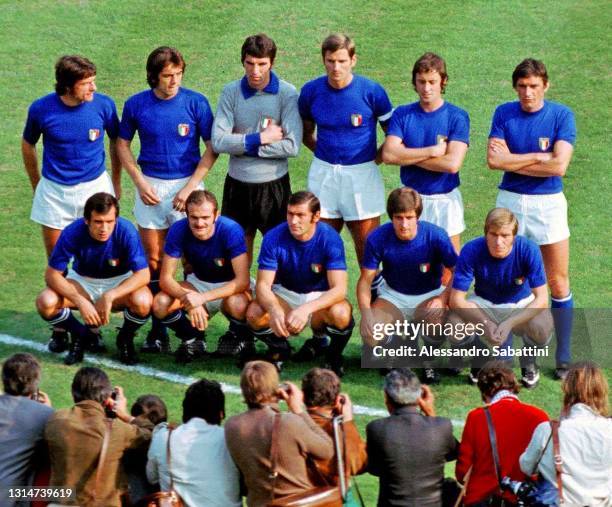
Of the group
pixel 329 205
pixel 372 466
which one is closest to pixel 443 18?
pixel 329 205

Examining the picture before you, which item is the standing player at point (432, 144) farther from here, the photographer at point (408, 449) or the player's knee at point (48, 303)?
the photographer at point (408, 449)

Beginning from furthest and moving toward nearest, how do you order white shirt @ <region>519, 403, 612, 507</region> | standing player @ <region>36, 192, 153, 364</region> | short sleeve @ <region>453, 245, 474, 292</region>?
standing player @ <region>36, 192, 153, 364</region>
short sleeve @ <region>453, 245, 474, 292</region>
white shirt @ <region>519, 403, 612, 507</region>

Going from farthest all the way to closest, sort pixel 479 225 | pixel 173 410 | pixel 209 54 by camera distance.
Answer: pixel 209 54
pixel 479 225
pixel 173 410

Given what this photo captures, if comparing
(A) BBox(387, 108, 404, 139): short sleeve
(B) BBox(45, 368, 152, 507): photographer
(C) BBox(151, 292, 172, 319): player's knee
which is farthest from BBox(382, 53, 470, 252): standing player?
(B) BBox(45, 368, 152, 507): photographer

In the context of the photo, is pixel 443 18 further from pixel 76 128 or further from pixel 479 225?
pixel 76 128

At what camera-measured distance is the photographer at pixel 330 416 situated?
26.5 ft

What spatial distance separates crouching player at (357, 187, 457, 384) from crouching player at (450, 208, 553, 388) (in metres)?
0.20

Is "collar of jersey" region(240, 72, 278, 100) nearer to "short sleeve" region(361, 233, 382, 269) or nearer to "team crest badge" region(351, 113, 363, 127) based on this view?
"team crest badge" region(351, 113, 363, 127)

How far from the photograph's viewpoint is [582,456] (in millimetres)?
8062

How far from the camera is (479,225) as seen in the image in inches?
511

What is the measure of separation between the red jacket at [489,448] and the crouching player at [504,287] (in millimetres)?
2073

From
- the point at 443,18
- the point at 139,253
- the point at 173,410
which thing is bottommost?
the point at 173,410

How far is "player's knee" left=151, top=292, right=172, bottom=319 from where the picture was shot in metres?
10.9

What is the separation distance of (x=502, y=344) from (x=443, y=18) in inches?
243
